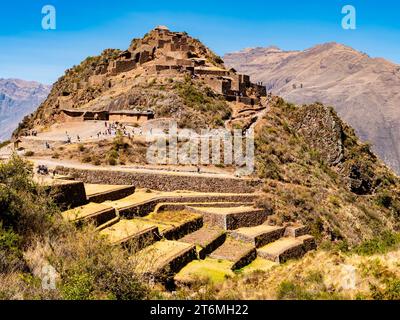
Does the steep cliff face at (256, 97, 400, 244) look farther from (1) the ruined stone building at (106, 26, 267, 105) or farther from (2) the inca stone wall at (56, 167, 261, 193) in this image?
(1) the ruined stone building at (106, 26, 267, 105)

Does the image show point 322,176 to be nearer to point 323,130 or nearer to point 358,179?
point 358,179

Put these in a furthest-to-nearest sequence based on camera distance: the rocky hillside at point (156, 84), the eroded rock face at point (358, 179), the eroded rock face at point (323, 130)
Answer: the eroded rock face at point (323, 130), the eroded rock face at point (358, 179), the rocky hillside at point (156, 84)

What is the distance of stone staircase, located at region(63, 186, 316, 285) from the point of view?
18.9 m

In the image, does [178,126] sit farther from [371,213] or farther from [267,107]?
[371,213]

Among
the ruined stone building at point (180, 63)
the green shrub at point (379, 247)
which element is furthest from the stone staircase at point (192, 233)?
the ruined stone building at point (180, 63)

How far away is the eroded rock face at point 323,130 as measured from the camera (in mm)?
52188

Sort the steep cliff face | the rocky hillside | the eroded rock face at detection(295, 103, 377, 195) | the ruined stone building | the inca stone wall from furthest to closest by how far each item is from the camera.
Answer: the ruined stone building, the eroded rock face at detection(295, 103, 377, 195), the rocky hillside, the steep cliff face, the inca stone wall

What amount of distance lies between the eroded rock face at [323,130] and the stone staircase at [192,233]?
2332 centimetres

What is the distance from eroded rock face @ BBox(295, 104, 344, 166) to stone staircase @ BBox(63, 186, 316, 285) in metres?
23.3

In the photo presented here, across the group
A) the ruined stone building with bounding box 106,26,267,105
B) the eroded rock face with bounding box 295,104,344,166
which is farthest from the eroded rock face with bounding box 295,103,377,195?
the ruined stone building with bounding box 106,26,267,105

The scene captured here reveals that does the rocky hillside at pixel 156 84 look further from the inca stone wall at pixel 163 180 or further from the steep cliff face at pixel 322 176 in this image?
the inca stone wall at pixel 163 180

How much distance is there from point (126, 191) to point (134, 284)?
596 inches
